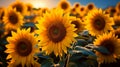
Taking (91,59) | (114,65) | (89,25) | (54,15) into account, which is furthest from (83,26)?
(54,15)

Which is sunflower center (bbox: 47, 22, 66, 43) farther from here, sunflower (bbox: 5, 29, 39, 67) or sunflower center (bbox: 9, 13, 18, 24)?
sunflower center (bbox: 9, 13, 18, 24)

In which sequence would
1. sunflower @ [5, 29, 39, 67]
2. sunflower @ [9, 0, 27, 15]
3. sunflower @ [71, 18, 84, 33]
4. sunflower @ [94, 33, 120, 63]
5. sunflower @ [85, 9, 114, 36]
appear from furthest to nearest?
1. sunflower @ [9, 0, 27, 15]
2. sunflower @ [71, 18, 84, 33]
3. sunflower @ [85, 9, 114, 36]
4. sunflower @ [94, 33, 120, 63]
5. sunflower @ [5, 29, 39, 67]

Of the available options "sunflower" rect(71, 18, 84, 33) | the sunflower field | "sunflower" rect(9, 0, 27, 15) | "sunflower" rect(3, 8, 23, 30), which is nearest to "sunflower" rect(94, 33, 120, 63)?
the sunflower field

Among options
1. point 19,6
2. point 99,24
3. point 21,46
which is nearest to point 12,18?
point 19,6

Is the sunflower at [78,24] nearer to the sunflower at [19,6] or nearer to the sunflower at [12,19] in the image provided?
the sunflower at [12,19]

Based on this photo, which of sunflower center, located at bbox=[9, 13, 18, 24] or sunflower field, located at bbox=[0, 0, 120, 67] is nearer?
sunflower field, located at bbox=[0, 0, 120, 67]

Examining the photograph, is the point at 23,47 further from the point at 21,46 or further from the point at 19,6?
the point at 19,6
